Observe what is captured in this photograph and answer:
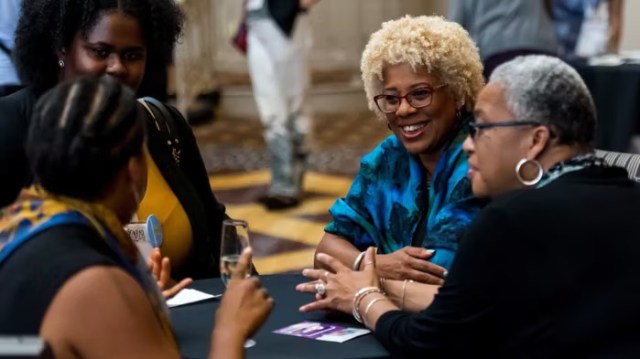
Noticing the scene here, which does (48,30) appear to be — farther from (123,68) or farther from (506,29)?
(506,29)

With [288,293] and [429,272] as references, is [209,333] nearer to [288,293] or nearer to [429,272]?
[288,293]

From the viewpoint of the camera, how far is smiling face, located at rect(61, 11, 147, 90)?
335 cm

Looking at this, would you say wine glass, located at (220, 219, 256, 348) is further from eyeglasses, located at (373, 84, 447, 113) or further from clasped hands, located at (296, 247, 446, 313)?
eyeglasses, located at (373, 84, 447, 113)

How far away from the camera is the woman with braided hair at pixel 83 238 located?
1.98 metres

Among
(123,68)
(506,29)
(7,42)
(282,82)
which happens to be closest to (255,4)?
(282,82)

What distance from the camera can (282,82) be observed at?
7.49 metres

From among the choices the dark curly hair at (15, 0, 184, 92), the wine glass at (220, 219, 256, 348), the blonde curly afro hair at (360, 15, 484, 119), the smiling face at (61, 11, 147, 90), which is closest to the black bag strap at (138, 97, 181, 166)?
the smiling face at (61, 11, 147, 90)

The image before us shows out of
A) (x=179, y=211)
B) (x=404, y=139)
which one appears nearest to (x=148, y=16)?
(x=179, y=211)

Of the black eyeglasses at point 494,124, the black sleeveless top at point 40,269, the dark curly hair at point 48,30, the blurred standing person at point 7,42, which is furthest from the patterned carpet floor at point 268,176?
the black sleeveless top at point 40,269

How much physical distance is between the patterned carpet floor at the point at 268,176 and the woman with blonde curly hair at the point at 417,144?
8.20ft

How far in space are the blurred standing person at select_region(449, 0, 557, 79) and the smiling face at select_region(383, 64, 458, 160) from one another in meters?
3.11

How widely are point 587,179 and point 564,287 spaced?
0.25m

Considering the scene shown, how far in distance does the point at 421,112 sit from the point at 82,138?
1383mm

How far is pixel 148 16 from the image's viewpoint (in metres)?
3.52
